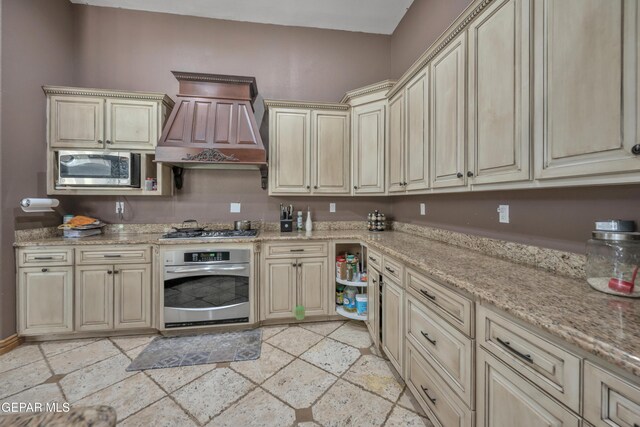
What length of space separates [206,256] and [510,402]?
92.9 inches

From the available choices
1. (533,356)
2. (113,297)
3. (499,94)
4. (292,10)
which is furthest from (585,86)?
(113,297)

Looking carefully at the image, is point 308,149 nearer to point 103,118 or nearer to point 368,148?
point 368,148

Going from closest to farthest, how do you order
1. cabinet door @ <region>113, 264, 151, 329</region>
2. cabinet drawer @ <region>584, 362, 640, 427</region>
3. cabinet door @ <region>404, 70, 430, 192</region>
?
cabinet drawer @ <region>584, 362, 640, 427</region>, cabinet door @ <region>404, 70, 430, 192</region>, cabinet door @ <region>113, 264, 151, 329</region>

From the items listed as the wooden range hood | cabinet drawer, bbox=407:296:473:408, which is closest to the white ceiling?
the wooden range hood

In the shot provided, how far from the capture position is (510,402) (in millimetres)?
897

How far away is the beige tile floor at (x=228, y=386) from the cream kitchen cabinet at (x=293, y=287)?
14.8 inches

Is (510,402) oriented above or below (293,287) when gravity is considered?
above

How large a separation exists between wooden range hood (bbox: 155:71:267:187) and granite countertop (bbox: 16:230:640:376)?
1.76 meters

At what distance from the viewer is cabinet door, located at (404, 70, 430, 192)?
78.4 inches

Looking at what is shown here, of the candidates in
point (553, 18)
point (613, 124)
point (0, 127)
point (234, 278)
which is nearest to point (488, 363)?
point (613, 124)

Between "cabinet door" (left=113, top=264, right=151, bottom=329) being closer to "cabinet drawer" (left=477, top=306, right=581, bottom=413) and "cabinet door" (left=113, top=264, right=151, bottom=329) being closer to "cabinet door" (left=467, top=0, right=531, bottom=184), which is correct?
"cabinet drawer" (left=477, top=306, right=581, bottom=413)

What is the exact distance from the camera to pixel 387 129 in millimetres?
2674

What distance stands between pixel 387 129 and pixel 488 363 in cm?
224

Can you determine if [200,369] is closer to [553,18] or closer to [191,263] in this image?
[191,263]
